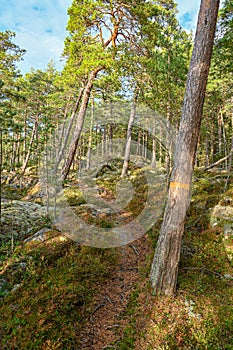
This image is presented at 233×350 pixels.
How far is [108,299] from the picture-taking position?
16.4 feet

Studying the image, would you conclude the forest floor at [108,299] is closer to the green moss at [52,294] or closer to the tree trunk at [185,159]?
the green moss at [52,294]

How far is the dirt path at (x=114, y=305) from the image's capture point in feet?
13.1

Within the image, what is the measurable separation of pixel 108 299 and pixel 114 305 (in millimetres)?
206

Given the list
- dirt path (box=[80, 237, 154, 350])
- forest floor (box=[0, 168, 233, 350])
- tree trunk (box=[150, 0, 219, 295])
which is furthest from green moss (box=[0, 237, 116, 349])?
tree trunk (box=[150, 0, 219, 295])

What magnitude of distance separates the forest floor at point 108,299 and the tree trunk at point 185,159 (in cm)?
61

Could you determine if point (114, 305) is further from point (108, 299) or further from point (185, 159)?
point (185, 159)

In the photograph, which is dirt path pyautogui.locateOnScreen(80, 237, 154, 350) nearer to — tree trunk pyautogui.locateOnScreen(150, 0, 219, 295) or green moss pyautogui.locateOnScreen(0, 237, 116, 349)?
green moss pyautogui.locateOnScreen(0, 237, 116, 349)

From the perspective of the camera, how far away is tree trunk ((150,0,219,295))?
4.64 m

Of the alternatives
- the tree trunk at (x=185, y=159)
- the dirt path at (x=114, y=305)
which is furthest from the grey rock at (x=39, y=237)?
the tree trunk at (x=185, y=159)

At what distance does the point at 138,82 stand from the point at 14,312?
9.58 meters

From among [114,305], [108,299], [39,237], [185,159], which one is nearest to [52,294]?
[108,299]

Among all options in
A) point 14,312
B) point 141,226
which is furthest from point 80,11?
point 14,312

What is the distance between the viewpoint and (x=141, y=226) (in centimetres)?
891

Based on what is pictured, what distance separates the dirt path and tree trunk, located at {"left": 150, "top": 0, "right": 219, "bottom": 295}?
3.07 ft
